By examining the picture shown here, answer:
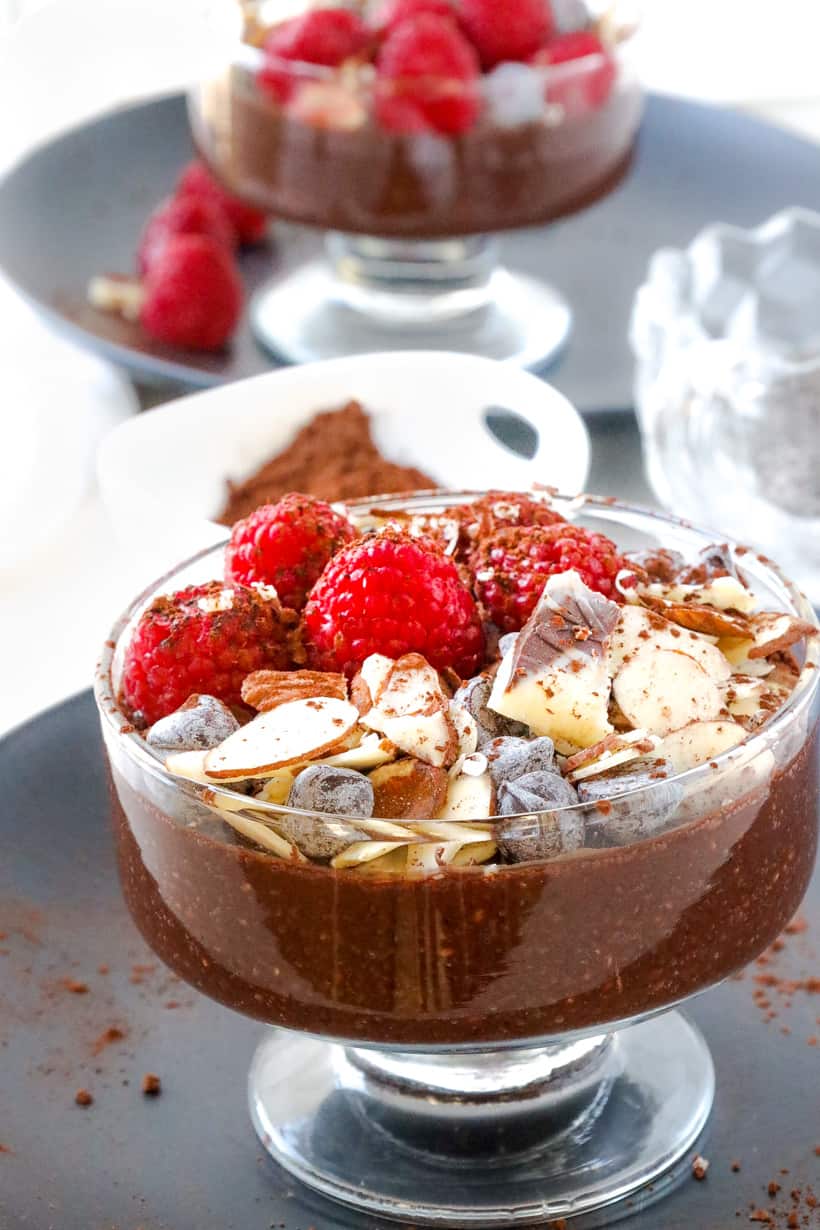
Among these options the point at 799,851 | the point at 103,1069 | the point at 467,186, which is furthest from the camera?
the point at 467,186

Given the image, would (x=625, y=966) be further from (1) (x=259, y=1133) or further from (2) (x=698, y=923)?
(1) (x=259, y=1133)

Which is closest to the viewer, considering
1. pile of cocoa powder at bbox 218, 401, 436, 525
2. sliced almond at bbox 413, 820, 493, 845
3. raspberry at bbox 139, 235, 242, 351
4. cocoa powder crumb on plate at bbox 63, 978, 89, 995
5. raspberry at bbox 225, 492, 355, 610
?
sliced almond at bbox 413, 820, 493, 845

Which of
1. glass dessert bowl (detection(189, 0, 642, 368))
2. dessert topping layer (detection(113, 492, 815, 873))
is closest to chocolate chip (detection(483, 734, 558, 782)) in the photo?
dessert topping layer (detection(113, 492, 815, 873))

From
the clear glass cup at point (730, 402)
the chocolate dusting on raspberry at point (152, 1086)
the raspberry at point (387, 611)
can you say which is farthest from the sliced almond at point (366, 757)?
the clear glass cup at point (730, 402)

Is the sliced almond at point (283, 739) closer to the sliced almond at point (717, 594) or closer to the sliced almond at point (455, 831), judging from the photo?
the sliced almond at point (455, 831)

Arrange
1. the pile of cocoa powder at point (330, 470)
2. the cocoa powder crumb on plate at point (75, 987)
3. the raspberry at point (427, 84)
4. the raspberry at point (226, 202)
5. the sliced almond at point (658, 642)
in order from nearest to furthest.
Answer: the sliced almond at point (658, 642) < the cocoa powder crumb on plate at point (75, 987) < the pile of cocoa powder at point (330, 470) < the raspberry at point (427, 84) < the raspberry at point (226, 202)

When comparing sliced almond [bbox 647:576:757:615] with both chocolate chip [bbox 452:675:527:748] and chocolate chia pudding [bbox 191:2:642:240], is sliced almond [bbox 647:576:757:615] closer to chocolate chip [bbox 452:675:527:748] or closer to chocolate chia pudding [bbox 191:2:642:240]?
chocolate chip [bbox 452:675:527:748]

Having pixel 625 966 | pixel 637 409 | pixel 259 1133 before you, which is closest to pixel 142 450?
pixel 637 409
